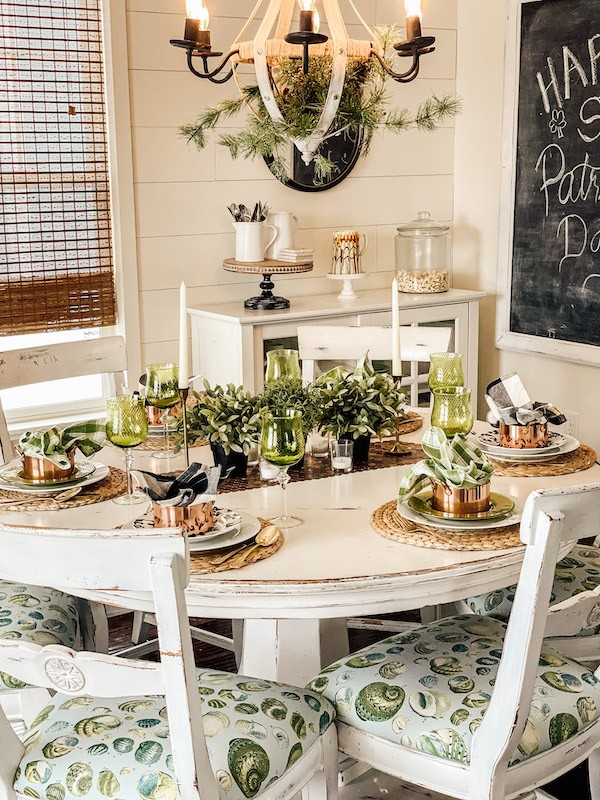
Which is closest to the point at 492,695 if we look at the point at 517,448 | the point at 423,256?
the point at 517,448

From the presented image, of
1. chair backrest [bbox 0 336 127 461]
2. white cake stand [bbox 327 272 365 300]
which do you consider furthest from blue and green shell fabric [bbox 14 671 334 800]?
white cake stand [bbox 327 272 365 300]

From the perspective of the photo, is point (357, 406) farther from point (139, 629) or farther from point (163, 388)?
point (139, 629)

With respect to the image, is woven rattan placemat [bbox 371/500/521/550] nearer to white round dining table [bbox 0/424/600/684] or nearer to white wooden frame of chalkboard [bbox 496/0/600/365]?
white round dining table [bbox 0/424/600/684]

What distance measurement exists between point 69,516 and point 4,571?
21.2 inches

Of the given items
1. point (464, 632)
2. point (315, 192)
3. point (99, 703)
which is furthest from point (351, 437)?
point (315, 192)

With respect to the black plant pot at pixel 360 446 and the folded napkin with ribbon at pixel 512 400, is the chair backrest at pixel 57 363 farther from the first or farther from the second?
the folded napkin with ribbon at pixel 512 400

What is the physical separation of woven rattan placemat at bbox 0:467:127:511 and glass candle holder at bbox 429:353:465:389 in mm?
774

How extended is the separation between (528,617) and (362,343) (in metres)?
1.50

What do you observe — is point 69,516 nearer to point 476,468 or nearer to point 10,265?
point 476,468

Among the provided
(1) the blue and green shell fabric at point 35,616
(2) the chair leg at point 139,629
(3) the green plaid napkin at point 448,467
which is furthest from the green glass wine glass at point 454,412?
(2) the chair leg at point 139,629

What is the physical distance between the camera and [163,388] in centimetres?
224

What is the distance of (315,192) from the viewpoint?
12.6ft

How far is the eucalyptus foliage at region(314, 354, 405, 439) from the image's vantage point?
2016mm

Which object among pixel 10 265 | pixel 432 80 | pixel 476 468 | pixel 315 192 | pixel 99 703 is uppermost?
pixel 432 80
